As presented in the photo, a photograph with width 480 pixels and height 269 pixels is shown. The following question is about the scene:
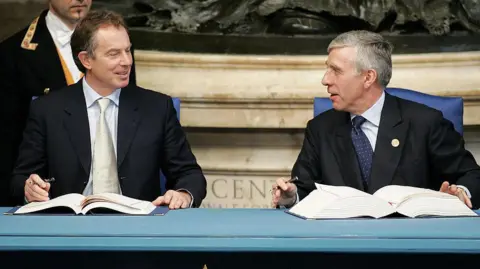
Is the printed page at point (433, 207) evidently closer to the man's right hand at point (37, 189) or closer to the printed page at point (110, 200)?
→ the printed page at point (110, 200)

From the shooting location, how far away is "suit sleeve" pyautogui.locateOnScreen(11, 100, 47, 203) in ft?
11.7

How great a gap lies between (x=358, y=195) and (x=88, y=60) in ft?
4.25

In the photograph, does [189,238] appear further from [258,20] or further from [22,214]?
[258,20]

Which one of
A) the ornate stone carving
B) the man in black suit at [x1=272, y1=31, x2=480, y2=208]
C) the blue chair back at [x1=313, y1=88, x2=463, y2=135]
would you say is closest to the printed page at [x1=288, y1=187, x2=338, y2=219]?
the man in black suit at [x1=272, y1=31, x2=480, y2=208]

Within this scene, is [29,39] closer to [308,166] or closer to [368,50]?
[308,166]

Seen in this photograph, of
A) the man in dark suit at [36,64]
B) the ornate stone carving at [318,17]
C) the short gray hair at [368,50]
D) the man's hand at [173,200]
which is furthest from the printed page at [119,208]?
the ornate stone carving at [318,17]

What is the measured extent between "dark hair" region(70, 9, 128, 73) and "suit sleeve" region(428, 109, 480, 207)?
1250 millimetres

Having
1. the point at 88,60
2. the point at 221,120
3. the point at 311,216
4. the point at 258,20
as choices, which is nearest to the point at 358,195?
the point at 311,216

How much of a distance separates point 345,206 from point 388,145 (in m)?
0.70

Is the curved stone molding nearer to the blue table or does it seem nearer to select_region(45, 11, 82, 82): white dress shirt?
select_region(45, 11, 82, 82): white dress shirt

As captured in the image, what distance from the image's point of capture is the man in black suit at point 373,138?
3.52 m

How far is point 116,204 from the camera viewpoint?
10.0 ft

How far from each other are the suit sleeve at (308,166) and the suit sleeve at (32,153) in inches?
37.6

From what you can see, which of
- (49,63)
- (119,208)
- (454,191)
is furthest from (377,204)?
(49,63)
